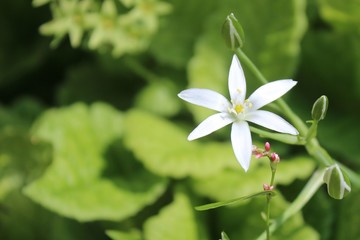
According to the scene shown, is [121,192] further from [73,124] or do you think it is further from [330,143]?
[330,143]

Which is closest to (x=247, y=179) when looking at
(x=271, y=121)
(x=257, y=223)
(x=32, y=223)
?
(x=257, y=223)

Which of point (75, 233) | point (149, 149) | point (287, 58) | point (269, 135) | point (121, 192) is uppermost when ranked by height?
point (269, 135)

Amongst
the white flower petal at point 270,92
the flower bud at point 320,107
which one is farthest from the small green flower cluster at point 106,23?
the flower bud at point 320,107

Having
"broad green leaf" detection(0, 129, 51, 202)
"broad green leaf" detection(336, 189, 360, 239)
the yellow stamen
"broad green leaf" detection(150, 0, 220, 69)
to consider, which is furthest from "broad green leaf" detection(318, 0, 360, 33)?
"broad green leaf" detection(0, 129, 51, 202)

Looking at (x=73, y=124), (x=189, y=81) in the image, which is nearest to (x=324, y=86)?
(x=189, y=81)

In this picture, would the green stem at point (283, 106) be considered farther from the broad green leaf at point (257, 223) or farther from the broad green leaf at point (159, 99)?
the broad green leaf at point (159, 99)

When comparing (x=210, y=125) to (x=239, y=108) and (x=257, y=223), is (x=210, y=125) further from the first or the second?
(x=257, y=223)
